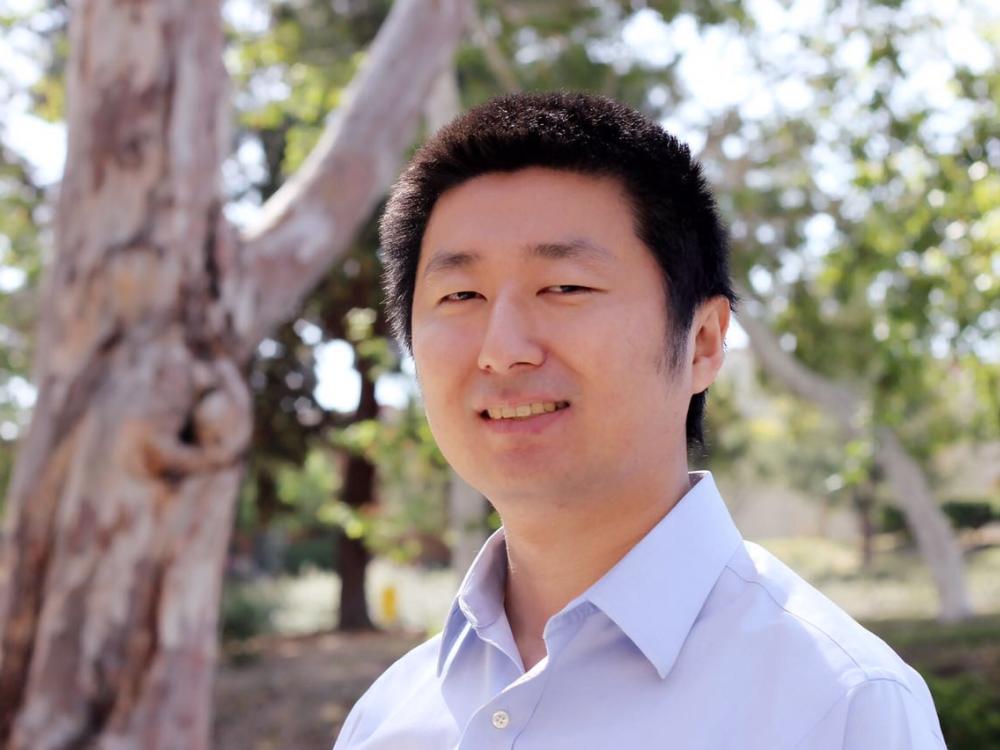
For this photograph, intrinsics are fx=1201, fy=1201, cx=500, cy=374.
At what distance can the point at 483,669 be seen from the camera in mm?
1651

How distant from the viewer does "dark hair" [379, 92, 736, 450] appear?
1598 mm

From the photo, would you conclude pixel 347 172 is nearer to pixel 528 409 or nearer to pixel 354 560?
pixel 528 409

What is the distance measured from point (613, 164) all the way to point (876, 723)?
77 centimetres

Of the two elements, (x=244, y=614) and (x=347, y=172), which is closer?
(x=347, y=172)

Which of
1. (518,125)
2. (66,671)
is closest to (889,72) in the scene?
(66,671)

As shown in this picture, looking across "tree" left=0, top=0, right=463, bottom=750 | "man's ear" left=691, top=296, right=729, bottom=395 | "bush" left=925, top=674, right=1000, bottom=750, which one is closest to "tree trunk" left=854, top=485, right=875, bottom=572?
"bush" left=925, top=674, right=1000, bottom=750

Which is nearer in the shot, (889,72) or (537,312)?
(537,312)

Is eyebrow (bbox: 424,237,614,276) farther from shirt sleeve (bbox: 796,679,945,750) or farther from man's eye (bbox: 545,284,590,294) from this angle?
shirt sleeve (bbox: 796,679,945,750)

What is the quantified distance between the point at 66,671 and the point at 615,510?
411cm

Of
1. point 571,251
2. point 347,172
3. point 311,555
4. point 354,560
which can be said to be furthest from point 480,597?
point 311,555

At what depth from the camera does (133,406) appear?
4.99m

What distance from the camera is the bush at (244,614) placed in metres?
14.6

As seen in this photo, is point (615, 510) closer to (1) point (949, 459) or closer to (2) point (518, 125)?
(2) point (518, 125)

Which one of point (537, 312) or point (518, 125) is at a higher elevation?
point (518, 125)
